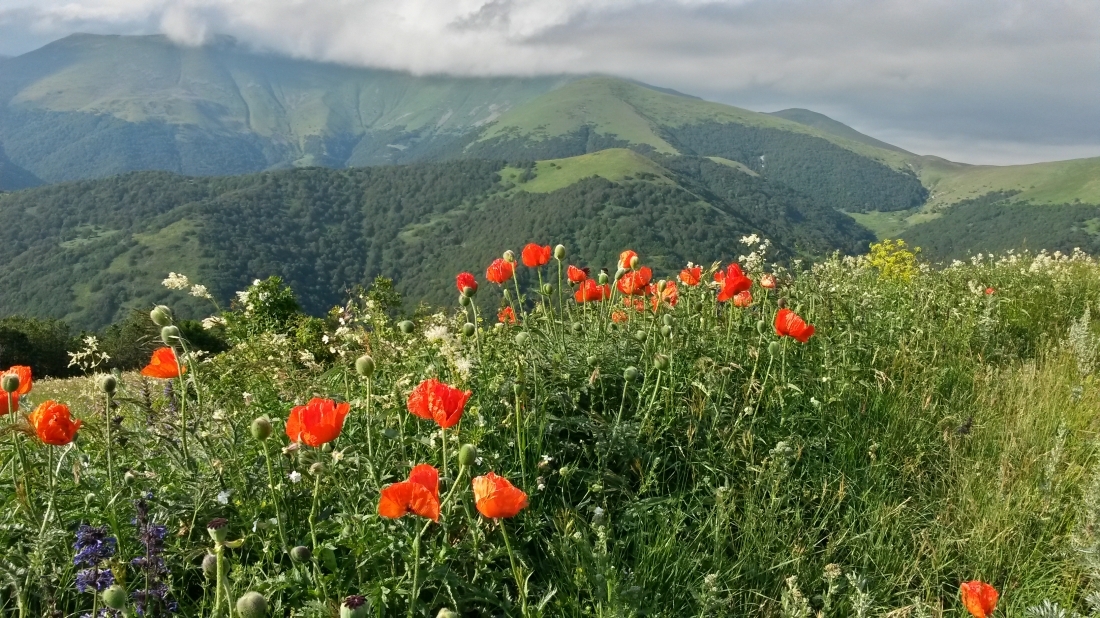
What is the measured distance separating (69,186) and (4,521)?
19974 cm

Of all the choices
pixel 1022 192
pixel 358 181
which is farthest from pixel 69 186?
pixel 1022 192

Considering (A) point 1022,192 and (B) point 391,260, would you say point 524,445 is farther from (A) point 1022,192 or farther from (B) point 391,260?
(A) point 1022,192

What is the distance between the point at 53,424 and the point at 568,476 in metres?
1.61

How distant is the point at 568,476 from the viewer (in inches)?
98.2

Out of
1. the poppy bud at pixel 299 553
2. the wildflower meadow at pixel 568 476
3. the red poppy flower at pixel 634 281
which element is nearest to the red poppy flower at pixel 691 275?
the wildflower meadow at pixel 568 476

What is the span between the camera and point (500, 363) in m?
3.00

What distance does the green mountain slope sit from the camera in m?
114

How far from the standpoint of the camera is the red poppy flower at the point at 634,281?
375 centimetres

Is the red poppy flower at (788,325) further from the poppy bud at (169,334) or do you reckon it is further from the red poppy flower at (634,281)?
the poppy bud at (169,334)

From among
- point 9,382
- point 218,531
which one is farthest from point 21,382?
point 218,531

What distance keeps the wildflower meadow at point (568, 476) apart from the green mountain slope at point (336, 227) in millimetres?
88330

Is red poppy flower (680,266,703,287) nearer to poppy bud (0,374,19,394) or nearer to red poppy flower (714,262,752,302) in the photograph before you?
red poppy flower (714,262,752,302)

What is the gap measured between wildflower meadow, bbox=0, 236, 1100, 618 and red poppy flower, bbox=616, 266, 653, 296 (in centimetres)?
3

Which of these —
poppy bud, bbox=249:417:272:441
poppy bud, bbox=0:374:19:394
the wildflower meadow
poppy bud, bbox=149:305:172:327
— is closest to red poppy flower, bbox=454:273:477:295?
the wildflower meadow
